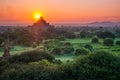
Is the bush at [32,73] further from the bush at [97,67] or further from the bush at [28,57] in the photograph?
the bush at [28,57]

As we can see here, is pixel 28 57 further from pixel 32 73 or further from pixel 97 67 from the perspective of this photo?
pixel 97 67

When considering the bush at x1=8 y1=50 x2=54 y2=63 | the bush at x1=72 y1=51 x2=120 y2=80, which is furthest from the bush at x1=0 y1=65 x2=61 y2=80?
the bush at x1=8 y1=50 x2=54 y2=63

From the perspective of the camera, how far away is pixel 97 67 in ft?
53.8

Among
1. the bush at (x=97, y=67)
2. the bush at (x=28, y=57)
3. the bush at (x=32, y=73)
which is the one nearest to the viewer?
the bush at (x=97, y=67)

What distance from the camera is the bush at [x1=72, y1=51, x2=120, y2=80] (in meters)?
16.2

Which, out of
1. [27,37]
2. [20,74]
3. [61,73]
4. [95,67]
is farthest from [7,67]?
[27,37]

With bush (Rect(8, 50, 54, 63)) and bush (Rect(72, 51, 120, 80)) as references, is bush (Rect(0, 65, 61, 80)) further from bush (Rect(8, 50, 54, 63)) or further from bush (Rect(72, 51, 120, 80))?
bush (Rect(8, 50, 54, 63))

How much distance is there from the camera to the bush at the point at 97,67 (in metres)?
16.2

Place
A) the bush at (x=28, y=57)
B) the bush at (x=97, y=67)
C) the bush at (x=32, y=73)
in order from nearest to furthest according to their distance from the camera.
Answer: the bush at (x=97, y=67) → the bush at (x=32, y=73) → the bush at (x=28, y=57)

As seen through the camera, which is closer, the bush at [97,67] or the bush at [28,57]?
the bush at [97,67]

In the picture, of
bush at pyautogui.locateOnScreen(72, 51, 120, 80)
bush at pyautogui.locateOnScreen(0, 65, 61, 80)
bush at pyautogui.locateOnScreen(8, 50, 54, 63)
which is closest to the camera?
bush at pyautogui.locateOnScreen(72, 51, 120, 80)

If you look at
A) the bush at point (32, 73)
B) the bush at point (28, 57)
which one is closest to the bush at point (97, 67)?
the bush at point (32, 73)

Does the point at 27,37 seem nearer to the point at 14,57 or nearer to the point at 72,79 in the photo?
the point at 14,57

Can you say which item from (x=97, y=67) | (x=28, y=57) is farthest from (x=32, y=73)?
(x=28, y=57)
